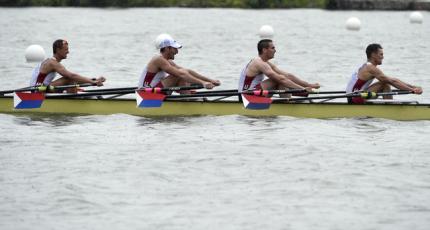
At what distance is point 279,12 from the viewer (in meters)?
64.8

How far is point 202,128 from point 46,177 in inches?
172

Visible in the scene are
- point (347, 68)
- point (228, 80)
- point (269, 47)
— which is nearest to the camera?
point (269, 47)

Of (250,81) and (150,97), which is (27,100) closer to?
(150,97)

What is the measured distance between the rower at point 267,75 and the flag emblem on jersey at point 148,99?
5.17 feet

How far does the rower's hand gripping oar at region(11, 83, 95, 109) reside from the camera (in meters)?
18.4

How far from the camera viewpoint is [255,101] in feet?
59.7

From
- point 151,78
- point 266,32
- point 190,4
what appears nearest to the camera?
point 151,78

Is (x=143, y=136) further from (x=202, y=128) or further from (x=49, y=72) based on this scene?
(x=49, y=72)

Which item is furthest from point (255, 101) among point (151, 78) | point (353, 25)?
point (353, 25)

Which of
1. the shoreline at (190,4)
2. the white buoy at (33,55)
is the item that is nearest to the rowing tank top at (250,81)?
the white buoy at (33,55)

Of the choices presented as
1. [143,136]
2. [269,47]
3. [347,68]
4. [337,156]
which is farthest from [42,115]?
[347,68]

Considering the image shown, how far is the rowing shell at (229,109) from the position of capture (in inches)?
718

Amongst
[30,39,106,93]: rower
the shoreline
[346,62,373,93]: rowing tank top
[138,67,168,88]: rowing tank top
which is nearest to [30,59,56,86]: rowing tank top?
[30,39,106,93]: rower

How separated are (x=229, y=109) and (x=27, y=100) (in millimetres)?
3690
